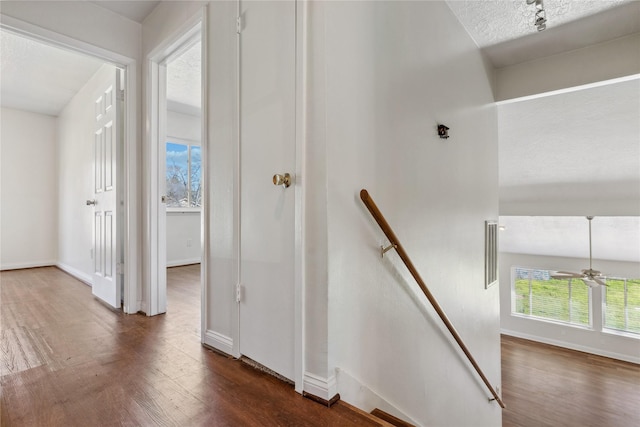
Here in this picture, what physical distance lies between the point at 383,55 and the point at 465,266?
6.86ft

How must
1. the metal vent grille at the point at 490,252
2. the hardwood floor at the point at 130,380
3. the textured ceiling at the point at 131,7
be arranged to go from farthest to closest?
1. the metal vent grille at the point at 490,252
2. the textured ceiling at the point at 131,7
3. the hardwood floor at the point at 130,380

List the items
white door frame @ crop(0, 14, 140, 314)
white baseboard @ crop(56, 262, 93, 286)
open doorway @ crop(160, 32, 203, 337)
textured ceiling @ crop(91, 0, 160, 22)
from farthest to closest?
open doorway @ crop(160, 32, 203, 337) → white baseboard @ crop(56, 262, 93, 286) → white door frame @ crop(0, 14, 140, 314) → textured ceiling @ crop(91, 0, 160, 22)

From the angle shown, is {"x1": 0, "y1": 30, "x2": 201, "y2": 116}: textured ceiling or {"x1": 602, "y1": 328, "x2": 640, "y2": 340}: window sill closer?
{"x1": 0, "y1": 30, "x2": 201, "y2": 116}: textured ceiling

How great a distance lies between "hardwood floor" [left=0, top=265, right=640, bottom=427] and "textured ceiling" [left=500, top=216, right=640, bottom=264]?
24.7 feet

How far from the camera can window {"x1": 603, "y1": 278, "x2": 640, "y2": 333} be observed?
6.96 metres

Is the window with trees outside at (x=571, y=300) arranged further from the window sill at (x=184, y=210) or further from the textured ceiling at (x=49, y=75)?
the textured ceiling at (x=49, y=75)

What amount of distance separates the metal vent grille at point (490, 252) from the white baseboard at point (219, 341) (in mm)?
2889

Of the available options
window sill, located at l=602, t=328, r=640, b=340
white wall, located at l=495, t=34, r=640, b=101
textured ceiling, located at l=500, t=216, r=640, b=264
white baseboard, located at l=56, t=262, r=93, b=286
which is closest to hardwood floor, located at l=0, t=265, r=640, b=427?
white baseboard, located at l=56, t=262, r=93, b=286

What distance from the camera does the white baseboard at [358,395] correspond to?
134 centimetres

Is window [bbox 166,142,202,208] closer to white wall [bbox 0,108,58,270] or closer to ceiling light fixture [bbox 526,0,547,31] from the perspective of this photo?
white wall [bbox 0,108,58,270]

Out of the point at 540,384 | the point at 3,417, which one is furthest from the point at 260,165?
the point at 540,384

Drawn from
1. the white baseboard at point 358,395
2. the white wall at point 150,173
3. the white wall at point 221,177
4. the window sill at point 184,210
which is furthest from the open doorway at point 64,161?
the white baseboard at point 358,395

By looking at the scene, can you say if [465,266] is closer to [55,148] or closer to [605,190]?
[605,190]

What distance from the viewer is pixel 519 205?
656 centimetres
